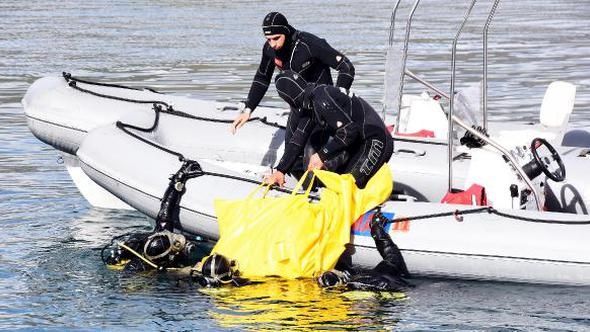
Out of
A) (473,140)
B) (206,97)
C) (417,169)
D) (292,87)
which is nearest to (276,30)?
(292,87)

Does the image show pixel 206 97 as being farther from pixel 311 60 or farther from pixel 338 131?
pixel 338 131

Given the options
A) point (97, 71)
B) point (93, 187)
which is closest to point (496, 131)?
point (93, 187)

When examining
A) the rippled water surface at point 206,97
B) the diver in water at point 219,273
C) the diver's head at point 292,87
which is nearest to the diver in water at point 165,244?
the rippled water surface at point 206,97

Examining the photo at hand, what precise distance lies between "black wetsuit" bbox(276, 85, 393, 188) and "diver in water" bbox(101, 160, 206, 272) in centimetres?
72

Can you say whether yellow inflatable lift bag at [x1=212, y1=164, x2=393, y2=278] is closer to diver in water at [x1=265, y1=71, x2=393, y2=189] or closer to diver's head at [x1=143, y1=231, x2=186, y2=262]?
diver in water at [x1=265, y1=71, x2=393, y2=189]

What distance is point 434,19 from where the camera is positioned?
28219 mm

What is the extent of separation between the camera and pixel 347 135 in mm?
8719

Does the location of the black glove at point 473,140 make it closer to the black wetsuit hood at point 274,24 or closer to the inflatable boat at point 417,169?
the inflatable boat at point 417,169

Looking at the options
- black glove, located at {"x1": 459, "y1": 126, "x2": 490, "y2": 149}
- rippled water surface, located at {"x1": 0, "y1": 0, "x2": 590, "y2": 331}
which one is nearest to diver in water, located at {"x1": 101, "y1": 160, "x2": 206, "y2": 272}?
rippled water surface, located at {"x1": 0, "y1": 0, "x2": 590, "y2": 331}

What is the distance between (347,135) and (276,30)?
49.6 inches

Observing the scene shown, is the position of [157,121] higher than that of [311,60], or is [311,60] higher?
[311,60]

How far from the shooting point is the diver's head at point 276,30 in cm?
950

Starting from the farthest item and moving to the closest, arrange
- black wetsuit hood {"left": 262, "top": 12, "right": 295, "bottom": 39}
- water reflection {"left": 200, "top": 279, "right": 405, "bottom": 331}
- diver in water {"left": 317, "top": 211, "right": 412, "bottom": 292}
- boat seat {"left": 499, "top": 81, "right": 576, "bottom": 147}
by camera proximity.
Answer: boat seat {"left": 499, "top": 81, "right": 576, "bottom": 147} → black wetsuit hood {"left": 262, "top": 12, "right": 295, "bottom": 39} → diver in water {"left": 317, "top": 211, "right": 412, "bottom": 292} → water reflection {"left": 200, "top": 279, "right": 405, "bottom": 331}

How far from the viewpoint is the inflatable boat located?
27.0 ft
